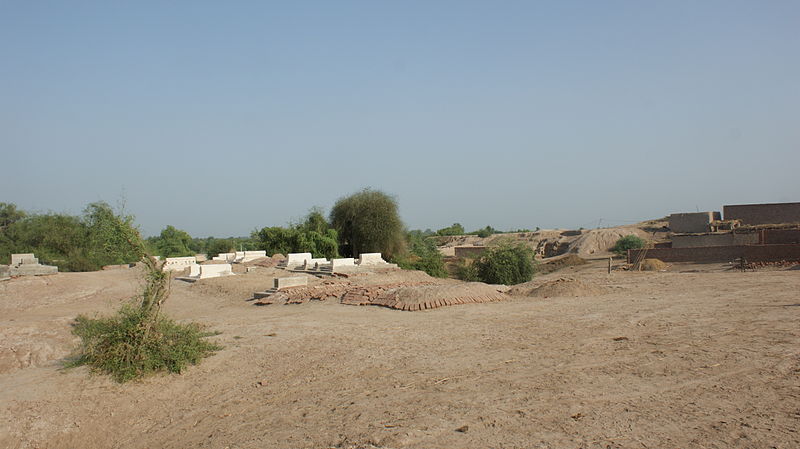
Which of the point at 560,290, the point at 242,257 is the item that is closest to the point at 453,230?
the point at 242,257

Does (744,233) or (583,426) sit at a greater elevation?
(744,233)

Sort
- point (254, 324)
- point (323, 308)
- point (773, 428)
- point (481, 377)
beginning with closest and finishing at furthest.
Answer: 1. point (773, 428)
2. point (481, 377)
3. point (254, 324)
4. point (323, 308)

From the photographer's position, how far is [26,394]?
6.16 m

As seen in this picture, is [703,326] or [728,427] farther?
[703,326]

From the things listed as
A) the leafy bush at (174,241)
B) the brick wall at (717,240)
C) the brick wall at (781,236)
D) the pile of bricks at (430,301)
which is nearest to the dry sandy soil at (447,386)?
the pile of bricks at (430,301)

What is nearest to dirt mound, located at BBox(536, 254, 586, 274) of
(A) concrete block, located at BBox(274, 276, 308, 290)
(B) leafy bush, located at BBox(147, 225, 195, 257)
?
(A) concrete block, located at BBox(274, 276, 308, 290)

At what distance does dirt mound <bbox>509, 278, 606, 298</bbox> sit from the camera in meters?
13.0

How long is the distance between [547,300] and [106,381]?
8970 millimetres

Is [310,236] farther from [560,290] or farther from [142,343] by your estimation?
[142,343]

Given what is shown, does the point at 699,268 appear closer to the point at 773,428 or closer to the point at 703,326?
the point at 703,326

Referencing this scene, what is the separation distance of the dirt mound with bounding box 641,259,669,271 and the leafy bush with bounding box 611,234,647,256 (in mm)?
10673

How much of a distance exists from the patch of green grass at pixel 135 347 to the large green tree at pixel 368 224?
27.6 m

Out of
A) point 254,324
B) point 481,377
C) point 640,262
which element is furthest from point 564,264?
point 481,377

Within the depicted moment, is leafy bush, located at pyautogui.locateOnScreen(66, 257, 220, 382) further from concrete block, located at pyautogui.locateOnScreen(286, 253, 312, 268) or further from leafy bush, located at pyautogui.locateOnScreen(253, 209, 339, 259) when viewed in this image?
leafy bush, located at pyautogui.locateOnScreen(253, 209, 339, 259)
